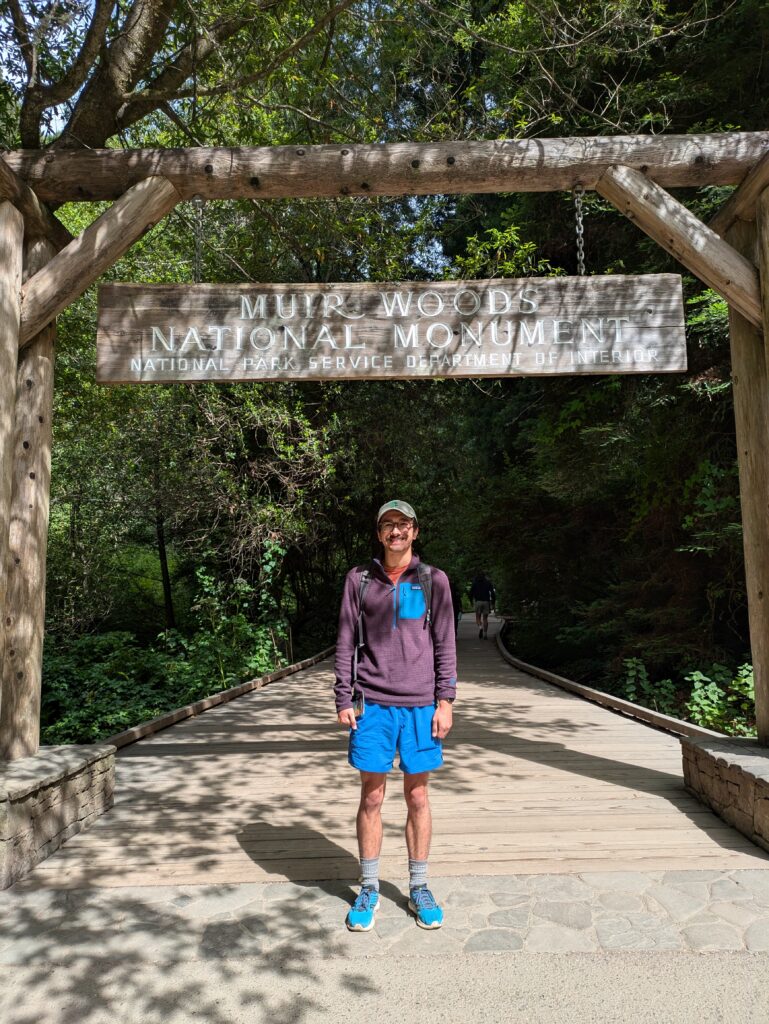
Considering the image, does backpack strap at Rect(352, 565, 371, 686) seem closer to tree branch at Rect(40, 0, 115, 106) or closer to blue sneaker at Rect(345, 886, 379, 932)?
blue sneaker at Rect(345, 886, 379, 932)

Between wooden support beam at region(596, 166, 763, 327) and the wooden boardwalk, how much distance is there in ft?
9.83

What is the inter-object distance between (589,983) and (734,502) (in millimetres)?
5847

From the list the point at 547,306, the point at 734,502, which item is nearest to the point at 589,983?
the point at 547,306

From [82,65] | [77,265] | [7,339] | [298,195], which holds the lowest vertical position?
[7,339]

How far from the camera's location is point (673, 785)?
4828 millimetres

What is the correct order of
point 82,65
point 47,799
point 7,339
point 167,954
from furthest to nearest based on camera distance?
point 82,65
point 7,339
point 47,799
point 167,954

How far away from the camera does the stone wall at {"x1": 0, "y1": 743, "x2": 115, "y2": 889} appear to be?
3.45 m

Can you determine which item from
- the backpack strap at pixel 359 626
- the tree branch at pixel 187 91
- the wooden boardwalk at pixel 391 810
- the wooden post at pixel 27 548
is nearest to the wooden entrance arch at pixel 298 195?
the wooden post at pixel 27 548

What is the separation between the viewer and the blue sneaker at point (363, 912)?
116 inches

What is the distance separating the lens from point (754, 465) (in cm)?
426

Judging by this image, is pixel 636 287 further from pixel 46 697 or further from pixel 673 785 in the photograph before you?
pixel 46 697

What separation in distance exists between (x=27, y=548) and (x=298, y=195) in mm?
2664

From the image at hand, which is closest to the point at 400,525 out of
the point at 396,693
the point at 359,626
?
the point at 359,626

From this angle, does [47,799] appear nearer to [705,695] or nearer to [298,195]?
[298,195]
